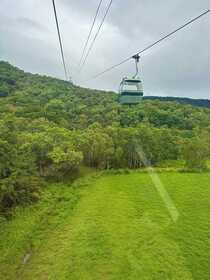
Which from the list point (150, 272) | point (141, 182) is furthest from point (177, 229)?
point (141, 182)

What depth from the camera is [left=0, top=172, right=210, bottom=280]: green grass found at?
42.0 feet

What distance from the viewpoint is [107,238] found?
52.9 ft

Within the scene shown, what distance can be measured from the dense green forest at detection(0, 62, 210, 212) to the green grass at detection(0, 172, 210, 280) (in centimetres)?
301

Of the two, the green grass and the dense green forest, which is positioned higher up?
the dense green forest

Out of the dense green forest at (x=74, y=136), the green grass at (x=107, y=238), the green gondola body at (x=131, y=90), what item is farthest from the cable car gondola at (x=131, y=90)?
the dense green forest at (x=74, y=136)

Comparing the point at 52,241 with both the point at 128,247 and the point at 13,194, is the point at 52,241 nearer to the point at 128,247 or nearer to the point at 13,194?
the point at 128,247

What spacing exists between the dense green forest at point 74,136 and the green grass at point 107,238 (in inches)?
118

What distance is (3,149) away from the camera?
22047mm

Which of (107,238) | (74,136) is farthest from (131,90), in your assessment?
(74,136)

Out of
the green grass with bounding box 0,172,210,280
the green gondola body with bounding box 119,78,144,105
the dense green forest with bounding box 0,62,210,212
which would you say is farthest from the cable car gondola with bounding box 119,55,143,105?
the dense green forest with bounding box 0,62,210,212

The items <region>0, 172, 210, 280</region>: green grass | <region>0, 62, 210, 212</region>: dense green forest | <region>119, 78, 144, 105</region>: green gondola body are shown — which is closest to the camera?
<region>0, 172, 210, 280</region>: green grass

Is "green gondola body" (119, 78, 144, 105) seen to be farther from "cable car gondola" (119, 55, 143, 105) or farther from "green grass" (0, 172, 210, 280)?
"green grass" (0, 172, 210, 280)

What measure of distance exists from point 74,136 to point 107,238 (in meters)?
17.6

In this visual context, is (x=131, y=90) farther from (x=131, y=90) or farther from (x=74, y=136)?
(x=74, y=136)
